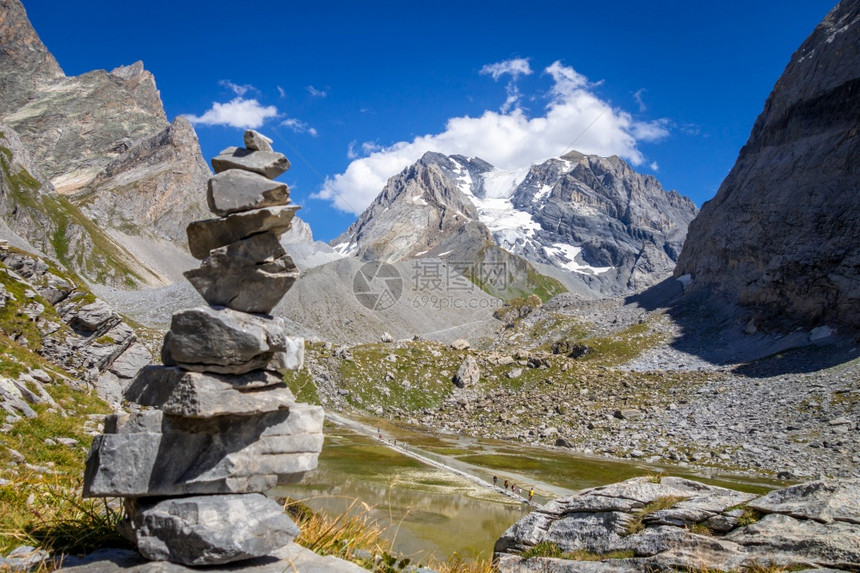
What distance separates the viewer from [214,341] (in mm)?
9477

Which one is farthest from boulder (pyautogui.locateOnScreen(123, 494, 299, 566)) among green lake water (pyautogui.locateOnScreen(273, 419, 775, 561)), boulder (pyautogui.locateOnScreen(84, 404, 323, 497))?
green lake water (pyautogui.locateOnScreen(273, 419, 775, 561))

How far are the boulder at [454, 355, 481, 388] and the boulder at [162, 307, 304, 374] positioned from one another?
7561 centimetres

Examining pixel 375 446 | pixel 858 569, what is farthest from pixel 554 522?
pixel 375 446

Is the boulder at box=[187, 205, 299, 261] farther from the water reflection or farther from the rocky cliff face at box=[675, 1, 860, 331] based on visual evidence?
the rocky cliff face at box=[675, 1, 860, 331]

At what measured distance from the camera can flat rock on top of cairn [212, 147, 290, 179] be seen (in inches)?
439

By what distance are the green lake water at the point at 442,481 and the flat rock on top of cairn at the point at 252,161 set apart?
10028mm

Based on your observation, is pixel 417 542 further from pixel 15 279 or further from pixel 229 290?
pixel 15 279

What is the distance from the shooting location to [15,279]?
94.3 feet

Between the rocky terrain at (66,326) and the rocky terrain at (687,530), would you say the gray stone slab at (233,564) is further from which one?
the rocky terrain at (66,326)

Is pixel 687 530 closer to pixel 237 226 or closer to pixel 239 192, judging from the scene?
pixel 237 226

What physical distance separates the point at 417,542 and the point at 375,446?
30.9 metres

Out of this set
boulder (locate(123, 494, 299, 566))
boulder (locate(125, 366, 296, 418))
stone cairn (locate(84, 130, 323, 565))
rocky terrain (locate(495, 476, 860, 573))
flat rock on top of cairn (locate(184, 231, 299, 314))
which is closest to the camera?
boulder (locate(123, 494, 299, 566))

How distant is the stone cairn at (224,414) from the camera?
339 inches

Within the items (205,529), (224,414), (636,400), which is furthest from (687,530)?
(636,400)
